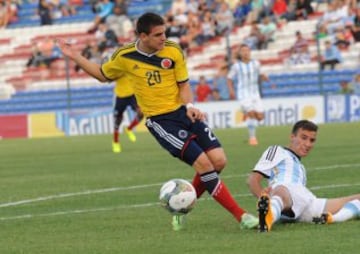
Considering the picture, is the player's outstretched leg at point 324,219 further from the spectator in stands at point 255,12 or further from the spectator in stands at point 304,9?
the spectator in stands at point 255,12

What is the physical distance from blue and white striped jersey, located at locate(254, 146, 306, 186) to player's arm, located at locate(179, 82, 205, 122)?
743 millimetres

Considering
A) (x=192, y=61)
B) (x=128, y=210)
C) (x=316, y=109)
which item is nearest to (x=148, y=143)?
(x=316, y=109)

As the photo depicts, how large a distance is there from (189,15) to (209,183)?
2947 cm

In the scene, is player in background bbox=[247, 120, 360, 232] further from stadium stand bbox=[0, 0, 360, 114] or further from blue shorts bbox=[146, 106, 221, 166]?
stadium stand bbox=[0, 0, 360, 114]

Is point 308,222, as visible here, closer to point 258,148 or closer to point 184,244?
point 184,244

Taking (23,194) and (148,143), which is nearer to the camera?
(23,194)

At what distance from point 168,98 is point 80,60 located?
38.1 inches

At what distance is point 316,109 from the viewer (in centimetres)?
3425

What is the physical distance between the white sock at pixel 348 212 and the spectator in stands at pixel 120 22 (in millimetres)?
31263

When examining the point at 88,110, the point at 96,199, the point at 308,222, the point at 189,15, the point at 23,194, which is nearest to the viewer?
the point at 308,222

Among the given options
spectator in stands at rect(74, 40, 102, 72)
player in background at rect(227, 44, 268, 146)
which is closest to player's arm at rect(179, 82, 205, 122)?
player in background at rect(227, 44, 268, 146)

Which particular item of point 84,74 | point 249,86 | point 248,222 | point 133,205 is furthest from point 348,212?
point 84,74

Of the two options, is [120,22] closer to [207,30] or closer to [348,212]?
[207,30]

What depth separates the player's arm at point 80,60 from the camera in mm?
10883
